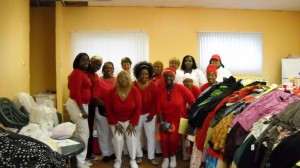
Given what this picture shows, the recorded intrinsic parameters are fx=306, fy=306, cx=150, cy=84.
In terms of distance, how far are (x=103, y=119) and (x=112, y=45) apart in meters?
1.98

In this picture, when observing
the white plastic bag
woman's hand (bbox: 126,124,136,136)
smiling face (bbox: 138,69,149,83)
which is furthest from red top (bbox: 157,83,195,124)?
the white plastic bag

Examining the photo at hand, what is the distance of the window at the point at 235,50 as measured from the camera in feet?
20.8

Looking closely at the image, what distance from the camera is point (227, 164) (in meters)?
2.49

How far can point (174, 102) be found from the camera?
4000 millimetres

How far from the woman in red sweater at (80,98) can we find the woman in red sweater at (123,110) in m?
0.32

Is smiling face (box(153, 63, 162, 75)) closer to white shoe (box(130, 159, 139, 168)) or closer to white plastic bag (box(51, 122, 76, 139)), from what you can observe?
white shoe (box(130, 159, 139, 168))

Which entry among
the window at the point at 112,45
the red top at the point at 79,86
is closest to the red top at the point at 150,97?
the red top at the point at 79,86

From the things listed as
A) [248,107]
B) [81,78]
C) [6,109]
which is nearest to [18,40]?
[81,78]

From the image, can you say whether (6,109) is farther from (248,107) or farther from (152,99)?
(248,107)

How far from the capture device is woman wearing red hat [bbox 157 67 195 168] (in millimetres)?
4004

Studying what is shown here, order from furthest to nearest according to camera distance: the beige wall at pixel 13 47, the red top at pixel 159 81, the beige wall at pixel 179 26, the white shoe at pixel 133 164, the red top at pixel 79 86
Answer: the beige wall at pixel 179 26 → the red top at pixel 159 81 → the white shoe at pixel 133 164 → the red top at pixel 79 86 → the beige wall at pixel 13 47

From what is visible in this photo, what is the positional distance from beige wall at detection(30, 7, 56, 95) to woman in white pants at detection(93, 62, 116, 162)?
178 cm

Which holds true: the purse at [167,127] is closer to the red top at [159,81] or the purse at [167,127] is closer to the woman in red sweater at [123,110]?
the woman in red sweater at [123,110]

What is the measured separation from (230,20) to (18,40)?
13.9 feet
